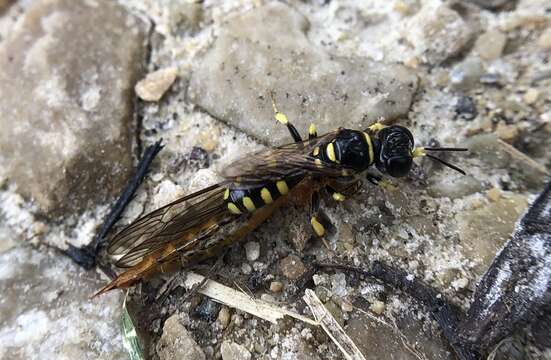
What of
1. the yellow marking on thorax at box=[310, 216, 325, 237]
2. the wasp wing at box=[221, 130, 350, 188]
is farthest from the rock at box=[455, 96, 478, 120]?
the yellow marking on thorax at box=[310, 216, 325, 237]

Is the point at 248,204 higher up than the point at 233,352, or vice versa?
the point at 248,204

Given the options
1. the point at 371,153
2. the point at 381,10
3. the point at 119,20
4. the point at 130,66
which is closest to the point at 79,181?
the point at 130,66

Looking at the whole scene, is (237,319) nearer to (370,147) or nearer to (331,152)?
(331,152)

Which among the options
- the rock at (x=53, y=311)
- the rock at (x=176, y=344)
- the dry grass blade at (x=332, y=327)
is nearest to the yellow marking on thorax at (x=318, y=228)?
the dry grass blade at (x=332, y=327)

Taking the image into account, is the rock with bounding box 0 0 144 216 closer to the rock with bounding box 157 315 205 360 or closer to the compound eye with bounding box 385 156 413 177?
the rock with bounding box 157 315 205 360

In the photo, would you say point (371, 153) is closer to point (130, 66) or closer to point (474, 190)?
point (474, 190)

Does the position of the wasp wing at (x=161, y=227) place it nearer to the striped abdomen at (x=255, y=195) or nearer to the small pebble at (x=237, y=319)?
the striped abdomen at (x=255, y=195)

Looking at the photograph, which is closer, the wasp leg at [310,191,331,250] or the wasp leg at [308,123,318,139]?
the wasp leg at [310,191,331,250]

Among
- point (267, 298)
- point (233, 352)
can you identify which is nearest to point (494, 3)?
point (267, 298)
